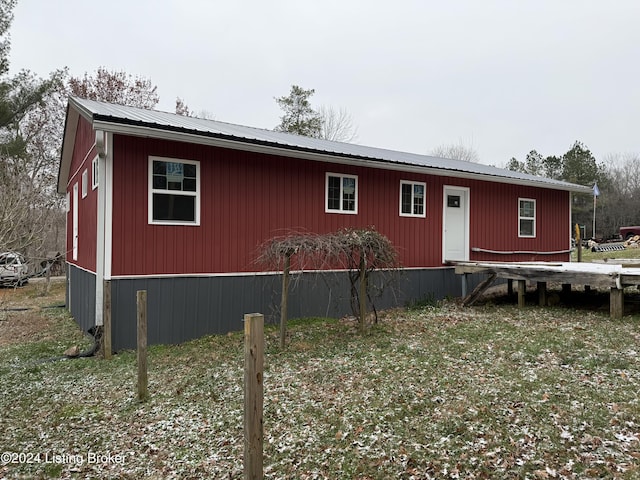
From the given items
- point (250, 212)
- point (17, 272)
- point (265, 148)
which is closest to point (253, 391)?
point (250, 212)

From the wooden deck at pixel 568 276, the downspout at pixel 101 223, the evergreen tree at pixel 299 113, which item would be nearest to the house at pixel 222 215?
the downspout at pixel 101 223

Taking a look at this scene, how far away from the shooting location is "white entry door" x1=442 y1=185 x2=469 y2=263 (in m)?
10.2

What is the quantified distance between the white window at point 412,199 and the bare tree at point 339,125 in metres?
18.8

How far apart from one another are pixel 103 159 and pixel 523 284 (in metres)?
8.17

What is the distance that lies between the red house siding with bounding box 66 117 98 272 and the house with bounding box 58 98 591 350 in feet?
0.13

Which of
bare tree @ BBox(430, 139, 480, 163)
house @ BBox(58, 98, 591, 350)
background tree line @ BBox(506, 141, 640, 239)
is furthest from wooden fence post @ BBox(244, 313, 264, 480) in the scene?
bare tree @ BBox(430, 139, 480, 163)

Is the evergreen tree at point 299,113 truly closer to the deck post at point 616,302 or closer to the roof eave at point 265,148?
the roof eave at point 265,148

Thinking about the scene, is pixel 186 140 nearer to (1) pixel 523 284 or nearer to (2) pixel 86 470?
(2) pixel 86 470

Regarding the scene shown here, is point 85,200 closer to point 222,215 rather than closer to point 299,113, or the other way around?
point 222,215

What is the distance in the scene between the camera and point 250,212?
25.1ft

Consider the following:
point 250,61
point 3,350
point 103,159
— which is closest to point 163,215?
point 103,159

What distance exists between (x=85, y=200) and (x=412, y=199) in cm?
731

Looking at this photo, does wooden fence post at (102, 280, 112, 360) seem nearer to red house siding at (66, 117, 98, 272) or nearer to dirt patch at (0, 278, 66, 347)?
red house siding at (66, 117, 98, 272)

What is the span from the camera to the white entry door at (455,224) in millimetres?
10203
